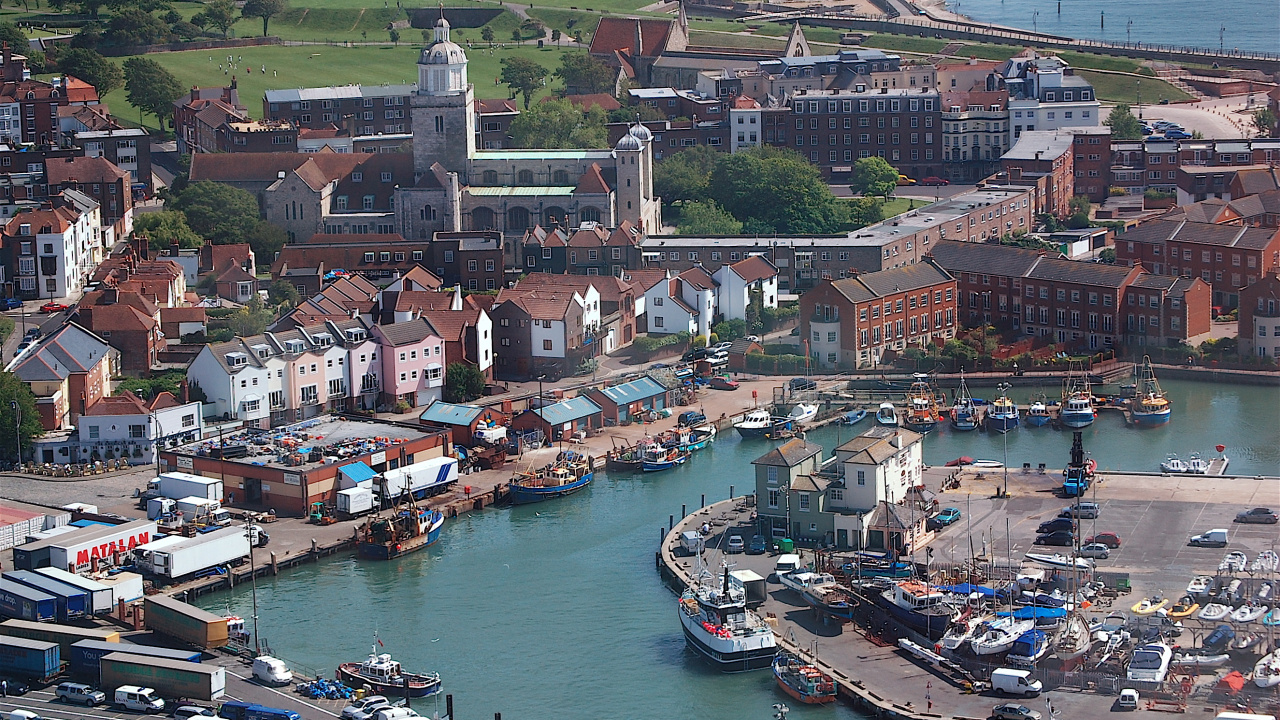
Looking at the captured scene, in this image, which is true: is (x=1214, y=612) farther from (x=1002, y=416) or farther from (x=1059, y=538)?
(x=1002, y=416)

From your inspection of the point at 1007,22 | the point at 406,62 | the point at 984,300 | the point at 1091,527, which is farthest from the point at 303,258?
the point at 1007,22

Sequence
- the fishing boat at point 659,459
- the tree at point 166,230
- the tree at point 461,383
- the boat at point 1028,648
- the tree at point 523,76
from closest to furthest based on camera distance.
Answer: the boat at point 1028,648
the fishing boat at point 659,459
the tree at point 461,383
the tree at point 166,230
the tree at point 523,76

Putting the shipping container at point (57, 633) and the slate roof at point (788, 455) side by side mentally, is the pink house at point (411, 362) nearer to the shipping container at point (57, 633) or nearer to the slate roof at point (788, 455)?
the slate roof at point (788, 455)

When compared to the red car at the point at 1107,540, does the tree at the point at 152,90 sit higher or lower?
higher

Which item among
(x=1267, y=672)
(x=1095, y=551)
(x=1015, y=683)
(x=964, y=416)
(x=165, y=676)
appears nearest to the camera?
(x=1267, y=672)

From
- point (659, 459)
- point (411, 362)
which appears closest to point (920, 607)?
point (659, 459)

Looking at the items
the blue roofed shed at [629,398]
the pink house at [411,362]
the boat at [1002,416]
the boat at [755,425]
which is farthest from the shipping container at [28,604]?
the boat at [1002,416]
